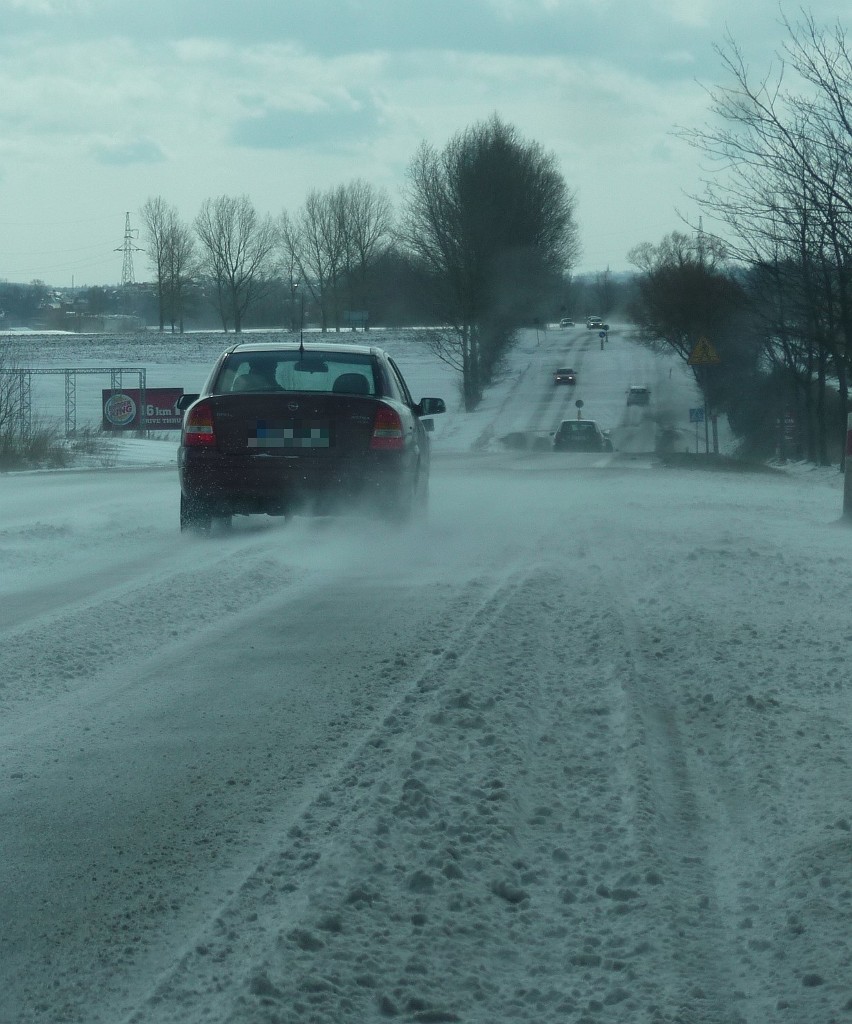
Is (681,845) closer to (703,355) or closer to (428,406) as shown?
(428,406)

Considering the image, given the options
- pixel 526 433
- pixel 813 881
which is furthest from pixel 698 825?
pixel 526 433

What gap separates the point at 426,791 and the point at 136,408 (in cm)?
4116

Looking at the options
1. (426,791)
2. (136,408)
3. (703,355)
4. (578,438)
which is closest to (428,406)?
(426,791)

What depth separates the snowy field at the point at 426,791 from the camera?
268cm

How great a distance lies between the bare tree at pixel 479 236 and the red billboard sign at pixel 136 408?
20323mm

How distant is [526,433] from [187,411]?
42.9 meters

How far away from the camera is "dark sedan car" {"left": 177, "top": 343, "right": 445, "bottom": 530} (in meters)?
9.58

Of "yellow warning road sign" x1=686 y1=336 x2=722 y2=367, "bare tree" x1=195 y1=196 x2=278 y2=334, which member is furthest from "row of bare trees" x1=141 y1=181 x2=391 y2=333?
"yellow warning road sign" x1=686 y1=336 x2=722 y2=367

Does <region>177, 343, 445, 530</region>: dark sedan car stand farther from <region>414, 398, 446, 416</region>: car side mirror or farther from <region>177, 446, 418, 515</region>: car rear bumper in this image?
<region>414, 398, 446, 416</region>: car side mirror

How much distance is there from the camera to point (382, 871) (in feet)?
10.5

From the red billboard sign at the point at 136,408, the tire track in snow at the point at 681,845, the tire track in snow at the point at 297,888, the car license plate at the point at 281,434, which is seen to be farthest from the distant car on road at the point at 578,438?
the tire track in snow at the point at 297,888

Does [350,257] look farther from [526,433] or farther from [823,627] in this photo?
[823,627]

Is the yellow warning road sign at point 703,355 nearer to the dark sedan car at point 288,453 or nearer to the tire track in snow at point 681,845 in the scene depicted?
the dark sedan car at point 288,453

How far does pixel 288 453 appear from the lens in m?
9.59
